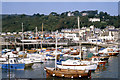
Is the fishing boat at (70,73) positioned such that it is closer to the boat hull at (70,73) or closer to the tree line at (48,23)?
the boat hull at (70,73)

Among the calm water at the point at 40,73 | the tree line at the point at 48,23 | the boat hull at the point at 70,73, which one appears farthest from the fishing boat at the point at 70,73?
the tree line at the point at 48,23

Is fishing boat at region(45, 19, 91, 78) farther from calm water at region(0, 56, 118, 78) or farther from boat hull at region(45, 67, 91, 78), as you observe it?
calm water at region(0, 56, 118, 78)

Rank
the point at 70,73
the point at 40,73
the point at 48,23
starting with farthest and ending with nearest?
1. the point at 48,23
2. the point at 40,73
3. the point at 70,73

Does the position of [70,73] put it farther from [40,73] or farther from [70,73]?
[40,73]

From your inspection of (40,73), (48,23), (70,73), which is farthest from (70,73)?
(48,23)

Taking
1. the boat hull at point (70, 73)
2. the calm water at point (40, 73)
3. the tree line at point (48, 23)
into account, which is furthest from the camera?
the tree line at point (48, 23)

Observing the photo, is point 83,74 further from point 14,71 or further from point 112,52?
point 112,52

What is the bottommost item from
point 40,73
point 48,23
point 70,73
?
point 40,73

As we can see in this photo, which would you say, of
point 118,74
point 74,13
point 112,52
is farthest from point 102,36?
point 74,13

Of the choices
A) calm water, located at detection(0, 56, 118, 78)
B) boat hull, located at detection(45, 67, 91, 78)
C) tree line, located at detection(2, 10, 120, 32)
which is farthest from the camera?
tree line, located at detection(2, 10, 120, 32)

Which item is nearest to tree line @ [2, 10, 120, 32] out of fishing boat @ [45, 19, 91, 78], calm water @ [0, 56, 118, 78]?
calm water @ [0, 56, 118, 78]

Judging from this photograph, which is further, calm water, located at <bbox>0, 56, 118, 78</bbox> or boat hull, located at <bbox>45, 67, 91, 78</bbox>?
calm water, located at <bbox>0, 56, 118, 78</bbox>

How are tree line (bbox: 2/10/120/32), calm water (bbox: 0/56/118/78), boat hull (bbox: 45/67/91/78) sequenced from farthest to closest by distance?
1. tree line (bbox: 2/10/120/32)
2. calm water (bbox: 0/56/118/78)
3. boat hull (bbox: 45/67/91/78)

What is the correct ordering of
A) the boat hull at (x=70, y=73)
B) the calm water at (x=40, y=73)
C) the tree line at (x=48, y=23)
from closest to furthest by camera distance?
the boat hull at (x=70, y=73)
the calm water at (x=40, y=73)
the tree line at (x=48, y=23)
